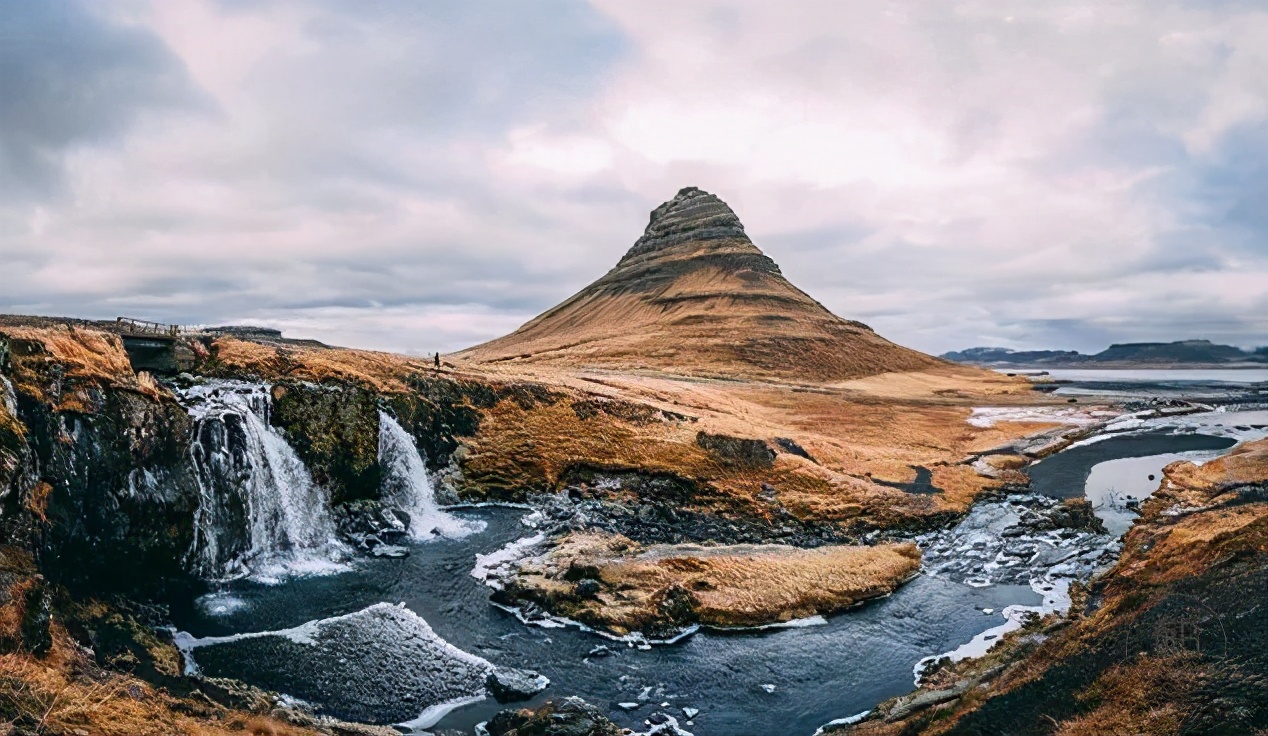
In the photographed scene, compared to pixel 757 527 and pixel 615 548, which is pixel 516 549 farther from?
pixel 757 527

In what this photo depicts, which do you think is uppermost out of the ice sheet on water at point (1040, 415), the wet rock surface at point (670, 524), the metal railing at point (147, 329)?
the metal railing at point (147, 329)

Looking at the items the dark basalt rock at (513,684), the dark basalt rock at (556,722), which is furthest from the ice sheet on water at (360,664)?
the dark basalt rock at (556,722)

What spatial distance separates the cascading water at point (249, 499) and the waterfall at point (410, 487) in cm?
447

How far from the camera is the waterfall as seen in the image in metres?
39.9

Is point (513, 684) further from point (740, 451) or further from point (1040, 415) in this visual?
→ point (1040, 415)

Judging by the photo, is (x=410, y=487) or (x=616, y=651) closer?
(x=616, y=651)

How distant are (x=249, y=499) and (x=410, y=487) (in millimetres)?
10533

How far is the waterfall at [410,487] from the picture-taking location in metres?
39.9

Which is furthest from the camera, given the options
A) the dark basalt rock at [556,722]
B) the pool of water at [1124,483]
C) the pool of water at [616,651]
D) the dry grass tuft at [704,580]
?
the pool of water at [1124,483]

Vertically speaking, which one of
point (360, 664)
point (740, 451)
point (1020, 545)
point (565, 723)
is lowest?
point (360, 664)

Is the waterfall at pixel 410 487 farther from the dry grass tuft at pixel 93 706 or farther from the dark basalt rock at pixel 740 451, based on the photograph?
the dry grass tuft at pixel 93 706

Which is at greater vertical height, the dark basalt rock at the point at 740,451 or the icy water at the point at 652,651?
the dark basalt rock at the point at 740,451

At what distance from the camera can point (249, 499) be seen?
3372 centimetres

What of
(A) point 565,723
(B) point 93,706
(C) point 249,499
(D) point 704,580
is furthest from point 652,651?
(C) point 249,499
